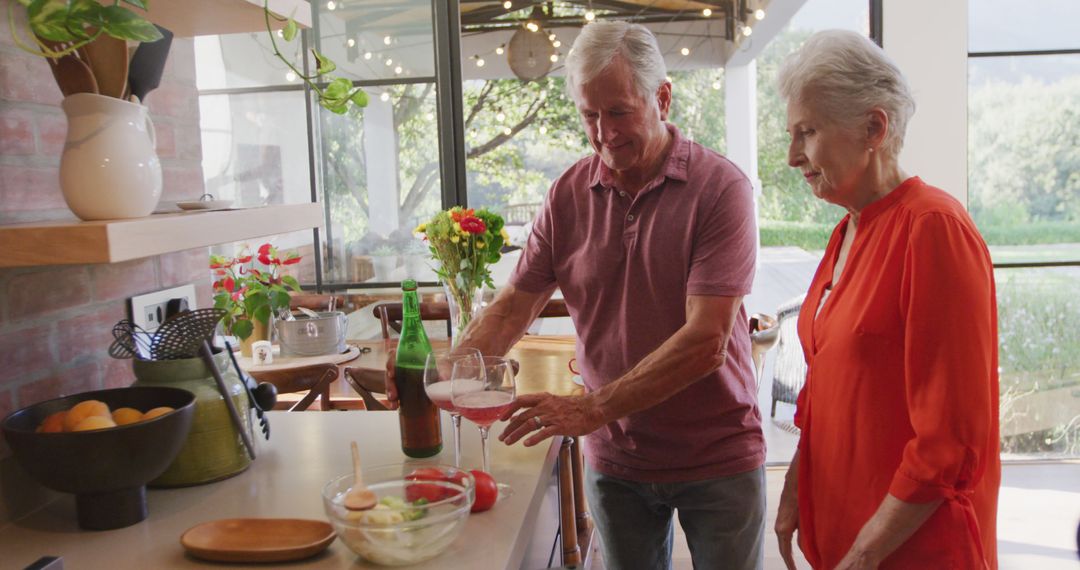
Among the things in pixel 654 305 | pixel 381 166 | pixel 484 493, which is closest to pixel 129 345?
pixel 484 493

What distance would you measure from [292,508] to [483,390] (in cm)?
33

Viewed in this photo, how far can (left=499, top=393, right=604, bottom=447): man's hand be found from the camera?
4.77ft

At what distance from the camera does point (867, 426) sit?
1389 millimetres

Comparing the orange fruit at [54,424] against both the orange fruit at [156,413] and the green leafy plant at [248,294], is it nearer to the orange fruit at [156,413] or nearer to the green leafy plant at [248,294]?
the orange fruit at [156,413]

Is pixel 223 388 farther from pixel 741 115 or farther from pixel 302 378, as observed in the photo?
pixel 741 115

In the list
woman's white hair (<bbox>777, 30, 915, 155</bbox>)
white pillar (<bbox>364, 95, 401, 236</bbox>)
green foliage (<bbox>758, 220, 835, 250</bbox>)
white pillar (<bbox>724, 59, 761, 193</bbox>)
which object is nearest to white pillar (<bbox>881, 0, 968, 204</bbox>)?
white pillar (<bbox>364, 95, 401, 236</bbox>)

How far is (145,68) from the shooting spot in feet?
4.45

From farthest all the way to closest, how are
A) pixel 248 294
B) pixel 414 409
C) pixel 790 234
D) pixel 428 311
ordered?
pixel 790 234, pixel 428 311, pixel 248 294, pixel 414 409

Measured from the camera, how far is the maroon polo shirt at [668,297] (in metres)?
1.79

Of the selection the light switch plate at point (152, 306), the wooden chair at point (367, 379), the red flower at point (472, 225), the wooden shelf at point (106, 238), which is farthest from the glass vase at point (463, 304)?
the wooden shelf at point (106, 238)

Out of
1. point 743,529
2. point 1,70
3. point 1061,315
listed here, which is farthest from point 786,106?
point 1061,315

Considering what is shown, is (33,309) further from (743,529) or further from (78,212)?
(743,529)

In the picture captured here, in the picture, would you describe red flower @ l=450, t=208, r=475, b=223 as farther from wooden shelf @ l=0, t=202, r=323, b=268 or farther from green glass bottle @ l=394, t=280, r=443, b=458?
wooden shelf @ l=0, t=202, r=323, b=268

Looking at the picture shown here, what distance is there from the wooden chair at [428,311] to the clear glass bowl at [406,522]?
2.84m
